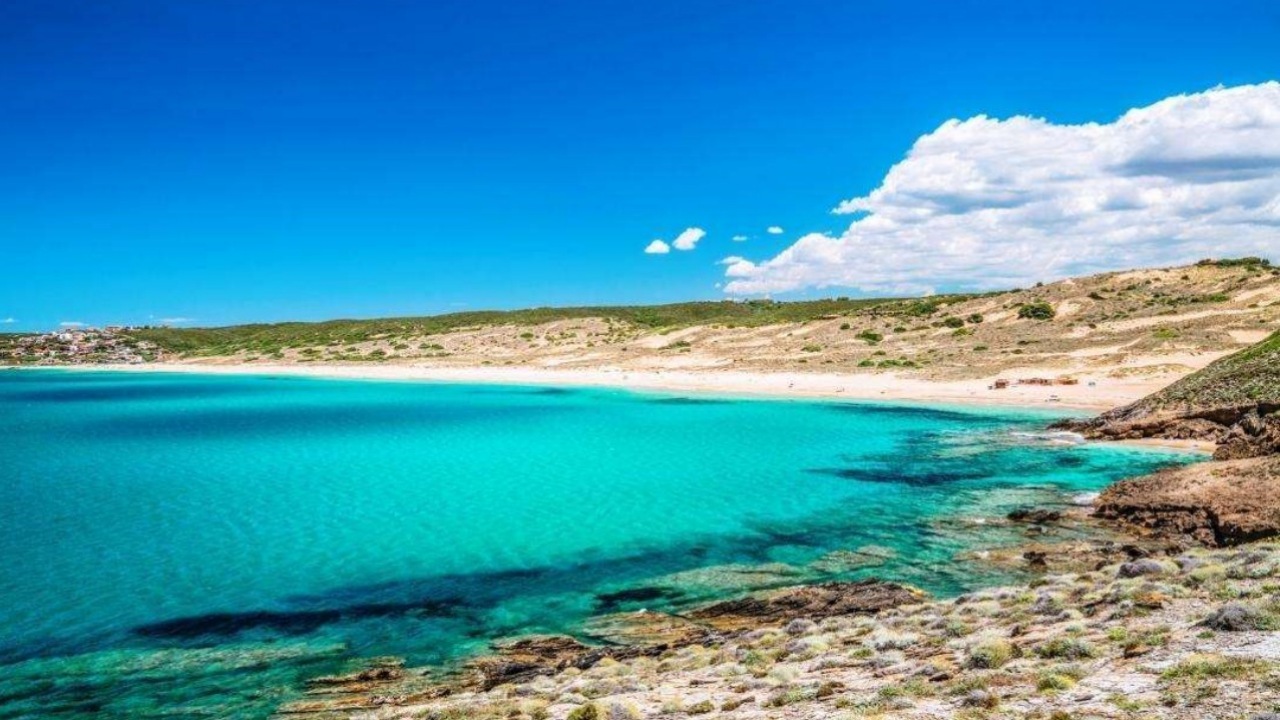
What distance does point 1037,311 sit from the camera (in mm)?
79312

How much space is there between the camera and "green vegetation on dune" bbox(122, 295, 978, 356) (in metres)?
128

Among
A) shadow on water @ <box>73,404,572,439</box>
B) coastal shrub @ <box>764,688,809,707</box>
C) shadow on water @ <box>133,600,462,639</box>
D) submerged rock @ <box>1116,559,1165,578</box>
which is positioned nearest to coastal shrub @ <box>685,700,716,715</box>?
coastal shrub @ <box>764,688,809,707</box>

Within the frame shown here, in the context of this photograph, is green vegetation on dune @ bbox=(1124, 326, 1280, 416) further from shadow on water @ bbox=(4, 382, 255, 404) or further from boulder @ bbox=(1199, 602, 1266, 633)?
shadow on water @ bbox=(4, 382, 255, 404)

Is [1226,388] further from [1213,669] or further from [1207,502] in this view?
[1213,669]

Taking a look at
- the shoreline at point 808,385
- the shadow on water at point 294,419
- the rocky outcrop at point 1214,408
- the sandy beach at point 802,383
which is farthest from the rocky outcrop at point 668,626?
the sandy beach at point 802,383

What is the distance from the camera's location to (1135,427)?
3434 cm

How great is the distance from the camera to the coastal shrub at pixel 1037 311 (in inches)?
3078

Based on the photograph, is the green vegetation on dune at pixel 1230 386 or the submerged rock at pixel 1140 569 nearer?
the submerged rock at pixel 1140 569

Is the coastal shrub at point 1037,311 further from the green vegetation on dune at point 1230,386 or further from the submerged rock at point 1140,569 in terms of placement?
the submerged rock at point 1140,569

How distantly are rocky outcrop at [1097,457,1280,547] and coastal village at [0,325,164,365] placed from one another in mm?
167809

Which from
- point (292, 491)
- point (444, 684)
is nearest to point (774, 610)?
point (444, 684)

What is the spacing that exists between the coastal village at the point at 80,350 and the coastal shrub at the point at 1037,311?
151338mm

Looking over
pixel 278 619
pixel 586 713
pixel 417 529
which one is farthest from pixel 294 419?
pixel 586 713

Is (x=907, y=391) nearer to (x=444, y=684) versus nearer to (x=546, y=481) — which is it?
(x=546, y=481)
